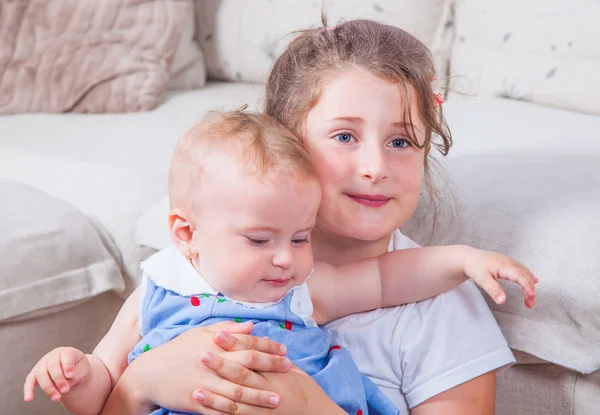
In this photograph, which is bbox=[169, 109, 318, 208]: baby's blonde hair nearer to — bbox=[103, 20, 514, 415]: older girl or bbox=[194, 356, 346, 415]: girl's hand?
→ bbox=[103, 20, 514, 415]: older girl

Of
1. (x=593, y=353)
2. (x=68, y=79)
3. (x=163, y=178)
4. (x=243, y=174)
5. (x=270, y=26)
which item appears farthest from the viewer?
(x=270, y=26)

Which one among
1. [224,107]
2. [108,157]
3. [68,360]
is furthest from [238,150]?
[108,157]

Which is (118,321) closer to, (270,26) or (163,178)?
(163,178)

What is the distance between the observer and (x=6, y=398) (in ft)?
4.26

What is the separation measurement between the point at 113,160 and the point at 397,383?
0.84m

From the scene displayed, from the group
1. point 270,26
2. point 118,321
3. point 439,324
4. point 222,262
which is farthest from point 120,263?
point 270,26

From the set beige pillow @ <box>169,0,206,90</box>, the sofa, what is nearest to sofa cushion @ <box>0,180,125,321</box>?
the sofa

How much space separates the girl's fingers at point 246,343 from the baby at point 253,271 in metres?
0.04

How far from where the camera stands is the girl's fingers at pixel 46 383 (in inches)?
36.6

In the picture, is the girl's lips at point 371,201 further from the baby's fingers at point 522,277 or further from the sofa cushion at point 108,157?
the sofa cushion at point 108,157

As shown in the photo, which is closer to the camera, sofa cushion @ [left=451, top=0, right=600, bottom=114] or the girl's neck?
the girl's neck

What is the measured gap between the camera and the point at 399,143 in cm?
106

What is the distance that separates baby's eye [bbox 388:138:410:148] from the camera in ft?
3.45

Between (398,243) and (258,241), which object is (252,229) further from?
(398,243)
